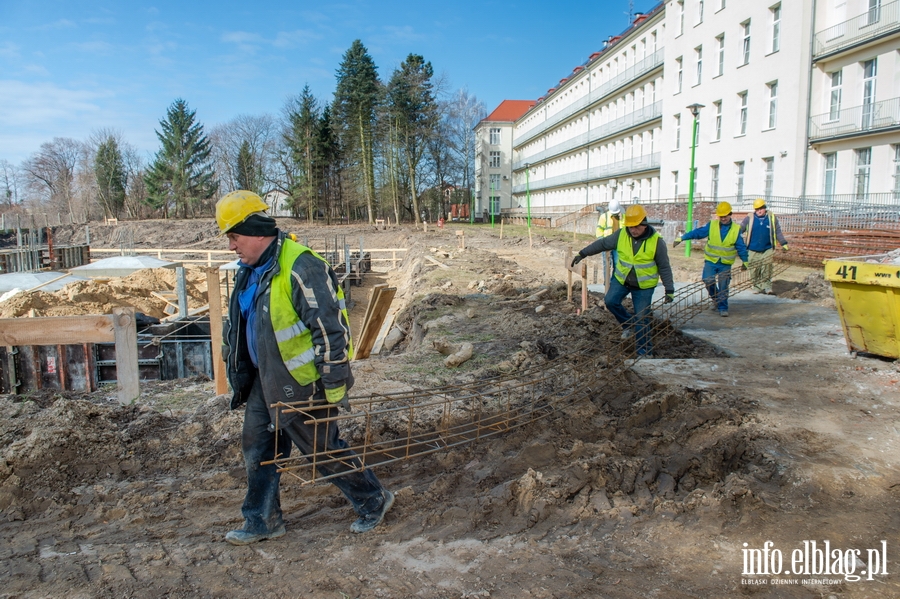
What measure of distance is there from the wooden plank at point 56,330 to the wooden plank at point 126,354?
86mm

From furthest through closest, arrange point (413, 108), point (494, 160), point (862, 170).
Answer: point (494, 160)
point (413, 108)
point (862, 170)

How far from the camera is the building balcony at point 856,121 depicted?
20.4m

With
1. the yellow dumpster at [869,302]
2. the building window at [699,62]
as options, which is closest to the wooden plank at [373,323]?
the yellow dumpster at [869,302]

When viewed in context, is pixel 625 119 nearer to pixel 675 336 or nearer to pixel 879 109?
pixel 879 109

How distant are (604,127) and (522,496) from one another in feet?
158

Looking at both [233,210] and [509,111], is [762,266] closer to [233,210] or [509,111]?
[233,210]

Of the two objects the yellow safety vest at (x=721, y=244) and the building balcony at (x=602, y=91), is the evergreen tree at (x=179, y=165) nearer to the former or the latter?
the building balcony at (x=602, y=91)

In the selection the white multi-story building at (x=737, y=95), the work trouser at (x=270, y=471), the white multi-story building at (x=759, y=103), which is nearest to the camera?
the work trouser at (x=270, y=471)

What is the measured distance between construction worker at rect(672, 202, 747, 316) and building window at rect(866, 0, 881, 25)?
18.0 meters

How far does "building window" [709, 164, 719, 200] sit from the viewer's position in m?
30.5

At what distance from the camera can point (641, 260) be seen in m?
6.59

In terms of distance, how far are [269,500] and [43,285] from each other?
19.9 metres

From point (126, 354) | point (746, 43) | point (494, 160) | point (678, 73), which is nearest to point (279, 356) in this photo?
point (126, 354)

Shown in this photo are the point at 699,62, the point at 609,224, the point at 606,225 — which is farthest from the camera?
the point at 699,62
